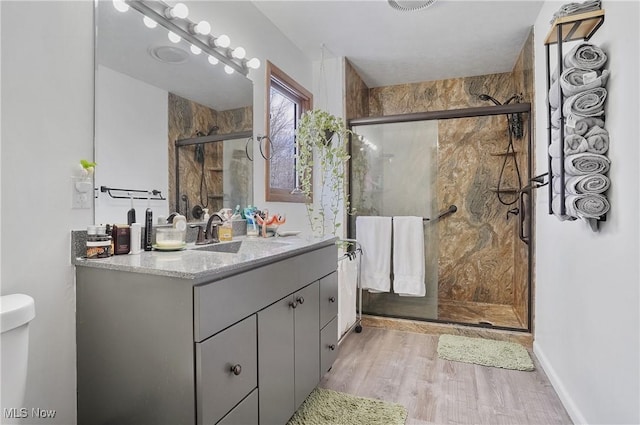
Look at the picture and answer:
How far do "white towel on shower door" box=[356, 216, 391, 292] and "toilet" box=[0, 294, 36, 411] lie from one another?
2412 mm

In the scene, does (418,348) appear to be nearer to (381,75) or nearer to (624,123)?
(624,123)

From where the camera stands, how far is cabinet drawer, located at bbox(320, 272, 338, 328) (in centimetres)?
188

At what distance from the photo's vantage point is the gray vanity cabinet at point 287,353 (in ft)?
4.42

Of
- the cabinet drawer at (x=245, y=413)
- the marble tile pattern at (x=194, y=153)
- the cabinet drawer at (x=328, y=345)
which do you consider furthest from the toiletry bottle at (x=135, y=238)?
→ the cabinet drawer at (x=328, y=345)

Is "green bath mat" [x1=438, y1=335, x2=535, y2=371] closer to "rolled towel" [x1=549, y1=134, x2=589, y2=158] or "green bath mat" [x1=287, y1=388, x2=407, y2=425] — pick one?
"green bath mat" [x1=287, y1=388, x2=407, y2=425]

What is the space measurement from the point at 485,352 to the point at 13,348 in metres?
2.59

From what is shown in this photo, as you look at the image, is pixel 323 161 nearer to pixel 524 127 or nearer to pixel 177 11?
pixel 177 11

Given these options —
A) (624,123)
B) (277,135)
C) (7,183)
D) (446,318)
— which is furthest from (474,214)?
(7,183)

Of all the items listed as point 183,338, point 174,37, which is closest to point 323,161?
point 174,37

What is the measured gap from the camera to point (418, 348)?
8.45 feet

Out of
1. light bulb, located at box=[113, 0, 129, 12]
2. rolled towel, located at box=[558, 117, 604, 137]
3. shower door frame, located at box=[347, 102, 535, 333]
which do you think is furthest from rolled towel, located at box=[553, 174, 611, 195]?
light bulb, located at box=[113, 0, 129, 12]

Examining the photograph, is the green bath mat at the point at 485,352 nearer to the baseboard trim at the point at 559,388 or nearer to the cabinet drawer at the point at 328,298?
the baseboard trim at the point at 559,388

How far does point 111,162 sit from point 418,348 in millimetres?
2308
